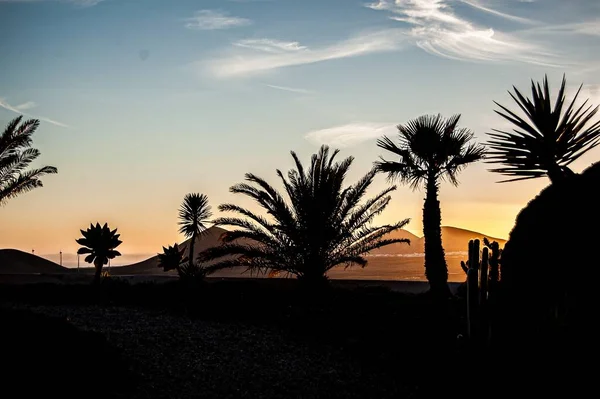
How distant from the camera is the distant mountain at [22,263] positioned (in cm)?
7888

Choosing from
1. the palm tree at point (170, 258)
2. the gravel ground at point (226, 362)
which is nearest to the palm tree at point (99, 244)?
the palm tree at point (170, 258)

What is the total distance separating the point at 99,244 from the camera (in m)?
28.3

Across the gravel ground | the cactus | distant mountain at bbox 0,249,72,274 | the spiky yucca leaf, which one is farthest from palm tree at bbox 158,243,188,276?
distant mountain at bbox 0,249,72,274

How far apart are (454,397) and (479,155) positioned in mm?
13424

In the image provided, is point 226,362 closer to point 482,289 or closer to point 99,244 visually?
point 482,289

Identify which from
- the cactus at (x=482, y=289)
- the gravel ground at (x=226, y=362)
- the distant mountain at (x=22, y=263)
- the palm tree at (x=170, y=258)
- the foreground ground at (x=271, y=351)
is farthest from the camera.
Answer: the distant mountain at (x=22, y=263)

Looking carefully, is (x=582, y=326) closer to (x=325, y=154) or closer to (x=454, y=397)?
(x=454, y=397)

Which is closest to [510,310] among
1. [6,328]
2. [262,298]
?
[6,328]

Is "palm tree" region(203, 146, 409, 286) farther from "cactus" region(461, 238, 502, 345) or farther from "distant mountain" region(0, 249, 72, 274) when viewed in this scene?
"distant mountain" region(0, 249, 72, 274)

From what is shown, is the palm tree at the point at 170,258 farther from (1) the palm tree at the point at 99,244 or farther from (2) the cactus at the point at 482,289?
(2) the cactus at the point at 482,289

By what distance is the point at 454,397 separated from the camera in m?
11.1

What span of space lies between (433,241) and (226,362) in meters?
11.4

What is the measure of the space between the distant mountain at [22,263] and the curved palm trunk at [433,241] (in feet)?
201

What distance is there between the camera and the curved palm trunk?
2269 cm
